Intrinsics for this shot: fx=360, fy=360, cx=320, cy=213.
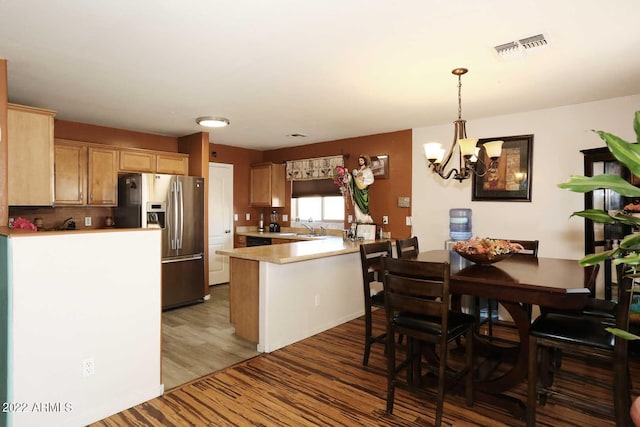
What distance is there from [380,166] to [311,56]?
2.82 m

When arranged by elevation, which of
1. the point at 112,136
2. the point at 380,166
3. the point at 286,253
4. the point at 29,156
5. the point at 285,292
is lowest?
the point at 285,292

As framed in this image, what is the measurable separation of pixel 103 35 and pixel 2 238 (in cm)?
135

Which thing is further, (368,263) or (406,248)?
(406,248)

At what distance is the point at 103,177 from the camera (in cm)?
459

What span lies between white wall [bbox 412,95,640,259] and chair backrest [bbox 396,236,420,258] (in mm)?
1362

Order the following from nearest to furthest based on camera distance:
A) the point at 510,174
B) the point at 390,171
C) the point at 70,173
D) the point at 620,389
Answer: the point at 620,389 < the point at 510,174 < the point at 70,173 < the point at 390,171

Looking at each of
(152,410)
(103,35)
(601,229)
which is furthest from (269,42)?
(601,229)

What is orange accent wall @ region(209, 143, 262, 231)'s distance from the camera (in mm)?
6273

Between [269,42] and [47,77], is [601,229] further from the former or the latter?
[47,77]

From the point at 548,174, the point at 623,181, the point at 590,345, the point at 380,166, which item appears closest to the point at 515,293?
the point at 590,345

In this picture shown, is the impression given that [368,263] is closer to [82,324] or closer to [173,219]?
[82,324]

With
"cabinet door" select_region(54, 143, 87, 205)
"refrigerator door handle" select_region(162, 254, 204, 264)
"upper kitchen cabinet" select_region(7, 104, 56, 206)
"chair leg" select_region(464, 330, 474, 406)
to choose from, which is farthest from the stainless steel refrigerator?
"chair leg" select_region(464, 330, 474, 406)

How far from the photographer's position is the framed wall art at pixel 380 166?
5.15 metres

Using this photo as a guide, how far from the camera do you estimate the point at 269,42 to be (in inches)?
92.6
